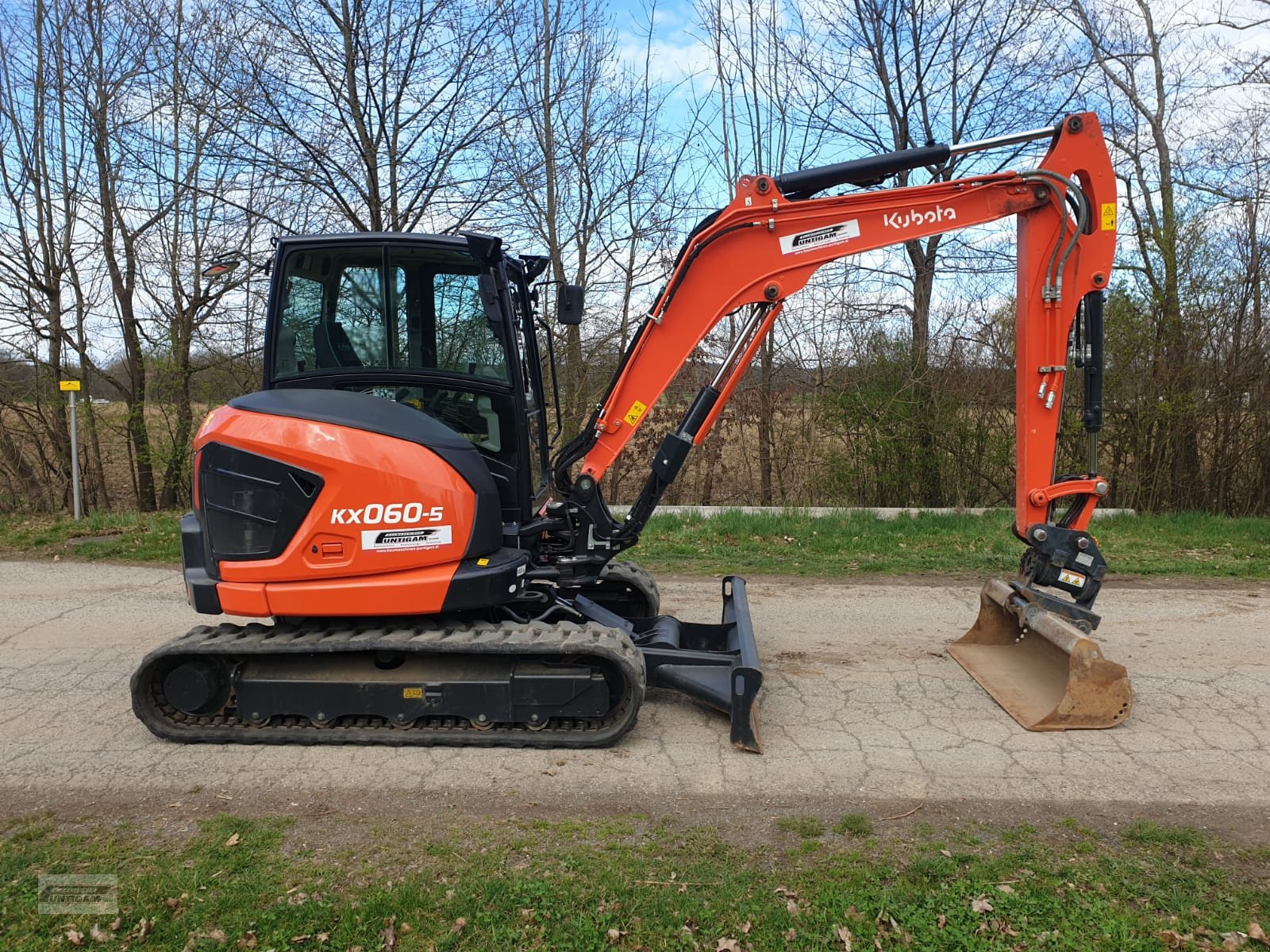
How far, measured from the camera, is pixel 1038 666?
518cm

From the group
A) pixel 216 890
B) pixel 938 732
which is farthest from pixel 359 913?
pixel 938 732

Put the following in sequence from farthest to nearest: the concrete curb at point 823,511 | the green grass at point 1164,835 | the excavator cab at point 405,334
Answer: the concrete curb at point 823,511 < the excavator cab at point 405,334 < the green grass at point 1164,835

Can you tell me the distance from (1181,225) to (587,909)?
1269 cm

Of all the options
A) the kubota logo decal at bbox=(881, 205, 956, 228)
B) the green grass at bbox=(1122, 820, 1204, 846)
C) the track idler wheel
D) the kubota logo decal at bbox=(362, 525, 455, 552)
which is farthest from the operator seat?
the green grass at bbox=(1122, 820, 1204, 846)

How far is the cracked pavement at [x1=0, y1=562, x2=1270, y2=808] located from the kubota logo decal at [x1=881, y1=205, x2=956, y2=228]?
273 cm

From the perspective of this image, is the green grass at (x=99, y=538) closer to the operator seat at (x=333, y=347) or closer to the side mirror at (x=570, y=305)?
the operator seat at (x=333, y=347)

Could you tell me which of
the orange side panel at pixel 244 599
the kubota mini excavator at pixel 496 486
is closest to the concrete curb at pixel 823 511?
the kubota mini excavator at pixel 496 486

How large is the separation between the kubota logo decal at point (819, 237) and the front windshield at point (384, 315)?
172 cm

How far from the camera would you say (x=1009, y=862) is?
3305 millimetres

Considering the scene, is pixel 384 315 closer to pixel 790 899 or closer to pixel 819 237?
pixel 819 237

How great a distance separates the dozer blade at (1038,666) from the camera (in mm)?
4539

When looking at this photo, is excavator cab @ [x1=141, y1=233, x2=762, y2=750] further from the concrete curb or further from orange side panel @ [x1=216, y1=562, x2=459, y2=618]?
the concrete curb

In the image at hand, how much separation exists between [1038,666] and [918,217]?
2.73 meters

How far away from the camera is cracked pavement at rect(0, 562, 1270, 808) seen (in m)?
3.97
